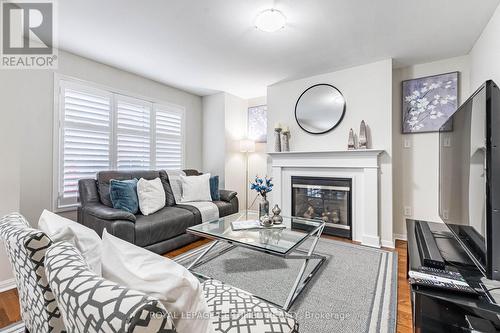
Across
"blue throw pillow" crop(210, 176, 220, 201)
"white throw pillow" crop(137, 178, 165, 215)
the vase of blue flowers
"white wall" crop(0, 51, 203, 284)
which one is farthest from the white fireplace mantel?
"white wall" crop(0, 51, 203, 284)

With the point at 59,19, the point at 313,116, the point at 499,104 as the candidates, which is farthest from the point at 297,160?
the point at 59,19

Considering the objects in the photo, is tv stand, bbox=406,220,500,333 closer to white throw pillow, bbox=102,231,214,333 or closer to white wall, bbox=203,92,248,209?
white throw pillow, bbox=102,231,214,333

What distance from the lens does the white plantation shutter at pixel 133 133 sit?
10.8 ft

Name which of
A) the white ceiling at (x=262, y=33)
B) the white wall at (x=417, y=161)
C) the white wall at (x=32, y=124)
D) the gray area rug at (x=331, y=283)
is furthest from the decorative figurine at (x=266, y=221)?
the white wall at (x=32, y=124)

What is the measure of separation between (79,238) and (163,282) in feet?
1.81

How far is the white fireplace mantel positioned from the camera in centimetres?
289

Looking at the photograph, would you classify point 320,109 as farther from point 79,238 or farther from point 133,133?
point 79,238

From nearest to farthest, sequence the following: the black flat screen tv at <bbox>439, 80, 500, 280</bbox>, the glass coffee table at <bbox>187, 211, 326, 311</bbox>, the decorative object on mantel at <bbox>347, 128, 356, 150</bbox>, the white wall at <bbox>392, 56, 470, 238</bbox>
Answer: the black flat screen tv at <bbox>439, 80, 500, 280</bbox> < the glass coffee table at <bbox>187, 211, 326, 311</bbox> < the white wall at <bbox>392, 56, 470, 238</bbox> < the decorative object on mantel at <bbox>347, 128, 356, 150</bbox>

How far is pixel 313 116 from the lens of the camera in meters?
3.40

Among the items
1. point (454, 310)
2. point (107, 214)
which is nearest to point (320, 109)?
point (454, 310)

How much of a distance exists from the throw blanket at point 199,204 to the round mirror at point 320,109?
179cm

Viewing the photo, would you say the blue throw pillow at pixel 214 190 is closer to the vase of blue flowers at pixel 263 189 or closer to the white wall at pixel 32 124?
the vase of blue flowers at pixel 263 189

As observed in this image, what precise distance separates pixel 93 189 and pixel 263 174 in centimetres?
271

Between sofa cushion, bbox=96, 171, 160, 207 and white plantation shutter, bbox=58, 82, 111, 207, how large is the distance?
314 mm
